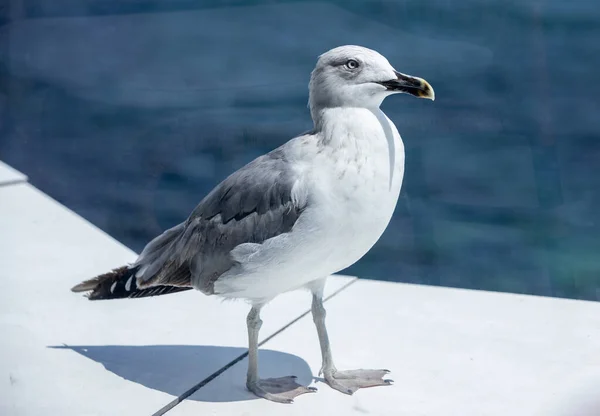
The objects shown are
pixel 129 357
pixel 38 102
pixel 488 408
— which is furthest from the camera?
pixel 38 102

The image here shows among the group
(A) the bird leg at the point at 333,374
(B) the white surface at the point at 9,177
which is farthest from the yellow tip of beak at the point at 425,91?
(B) the white surface at the point at 9,177

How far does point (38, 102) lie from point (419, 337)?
11.4ft

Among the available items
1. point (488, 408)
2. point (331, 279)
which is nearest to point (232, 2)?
point (331, 279)

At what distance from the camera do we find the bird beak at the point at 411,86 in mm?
1890

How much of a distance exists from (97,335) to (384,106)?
2.30 metres

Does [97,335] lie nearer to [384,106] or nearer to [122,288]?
[122,288]

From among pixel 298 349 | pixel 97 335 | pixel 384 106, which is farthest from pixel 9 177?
pixel 298 349

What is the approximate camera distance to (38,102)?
201 inches

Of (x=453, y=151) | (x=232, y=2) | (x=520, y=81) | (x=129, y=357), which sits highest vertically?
(x=232, y=2)

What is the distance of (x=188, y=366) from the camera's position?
2301mm

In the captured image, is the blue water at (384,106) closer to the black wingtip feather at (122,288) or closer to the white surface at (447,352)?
the white surface at (447,352)

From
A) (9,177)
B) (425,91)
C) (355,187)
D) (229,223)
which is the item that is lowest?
(9,177)

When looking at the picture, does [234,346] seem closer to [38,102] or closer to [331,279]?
[331,279]

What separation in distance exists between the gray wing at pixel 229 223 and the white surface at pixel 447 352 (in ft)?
1.11
